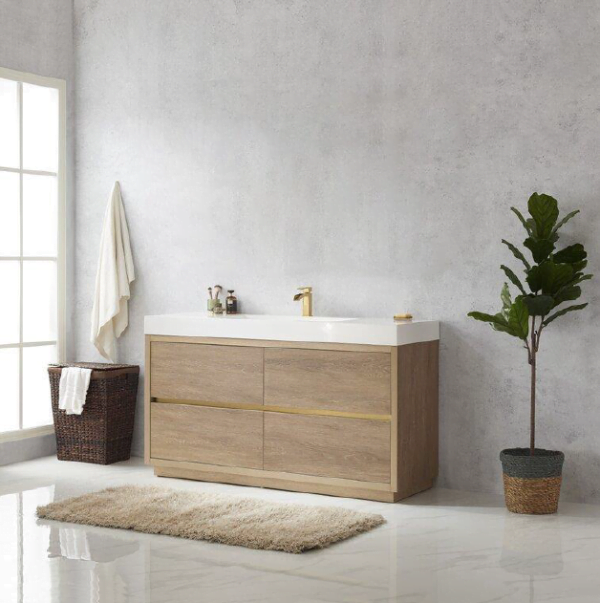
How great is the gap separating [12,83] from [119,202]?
0.89 metres

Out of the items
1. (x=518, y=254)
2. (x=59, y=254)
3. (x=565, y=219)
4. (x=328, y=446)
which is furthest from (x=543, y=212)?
(x=59, y=254)

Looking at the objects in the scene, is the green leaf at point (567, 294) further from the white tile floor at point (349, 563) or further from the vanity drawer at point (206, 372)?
the vanity drawer at point (206, 372)

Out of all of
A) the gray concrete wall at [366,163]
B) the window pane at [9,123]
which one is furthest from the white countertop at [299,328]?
the window pane at [9,123]

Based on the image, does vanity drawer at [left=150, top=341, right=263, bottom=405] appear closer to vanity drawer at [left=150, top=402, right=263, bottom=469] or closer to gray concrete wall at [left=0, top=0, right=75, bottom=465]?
vanity drawer at [left=150, top=402, right=263, bottom=469]

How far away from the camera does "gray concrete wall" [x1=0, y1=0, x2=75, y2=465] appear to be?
5.43 meters

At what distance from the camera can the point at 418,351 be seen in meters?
4.55

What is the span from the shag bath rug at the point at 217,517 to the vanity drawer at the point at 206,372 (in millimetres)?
540

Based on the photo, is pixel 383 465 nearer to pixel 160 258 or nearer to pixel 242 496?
pixel 242 496

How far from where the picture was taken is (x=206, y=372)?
4879mm

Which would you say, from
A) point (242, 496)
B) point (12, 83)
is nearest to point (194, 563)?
point (242, 496)

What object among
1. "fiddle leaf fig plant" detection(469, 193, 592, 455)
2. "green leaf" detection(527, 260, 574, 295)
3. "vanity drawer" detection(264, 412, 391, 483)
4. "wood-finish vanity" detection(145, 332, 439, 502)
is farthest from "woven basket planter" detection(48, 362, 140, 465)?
"green leaf" detection(527, 260, 574, 295)

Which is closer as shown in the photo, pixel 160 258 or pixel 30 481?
pixel 30 481

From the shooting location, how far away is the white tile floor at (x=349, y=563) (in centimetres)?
317

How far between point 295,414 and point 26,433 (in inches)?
71.8
